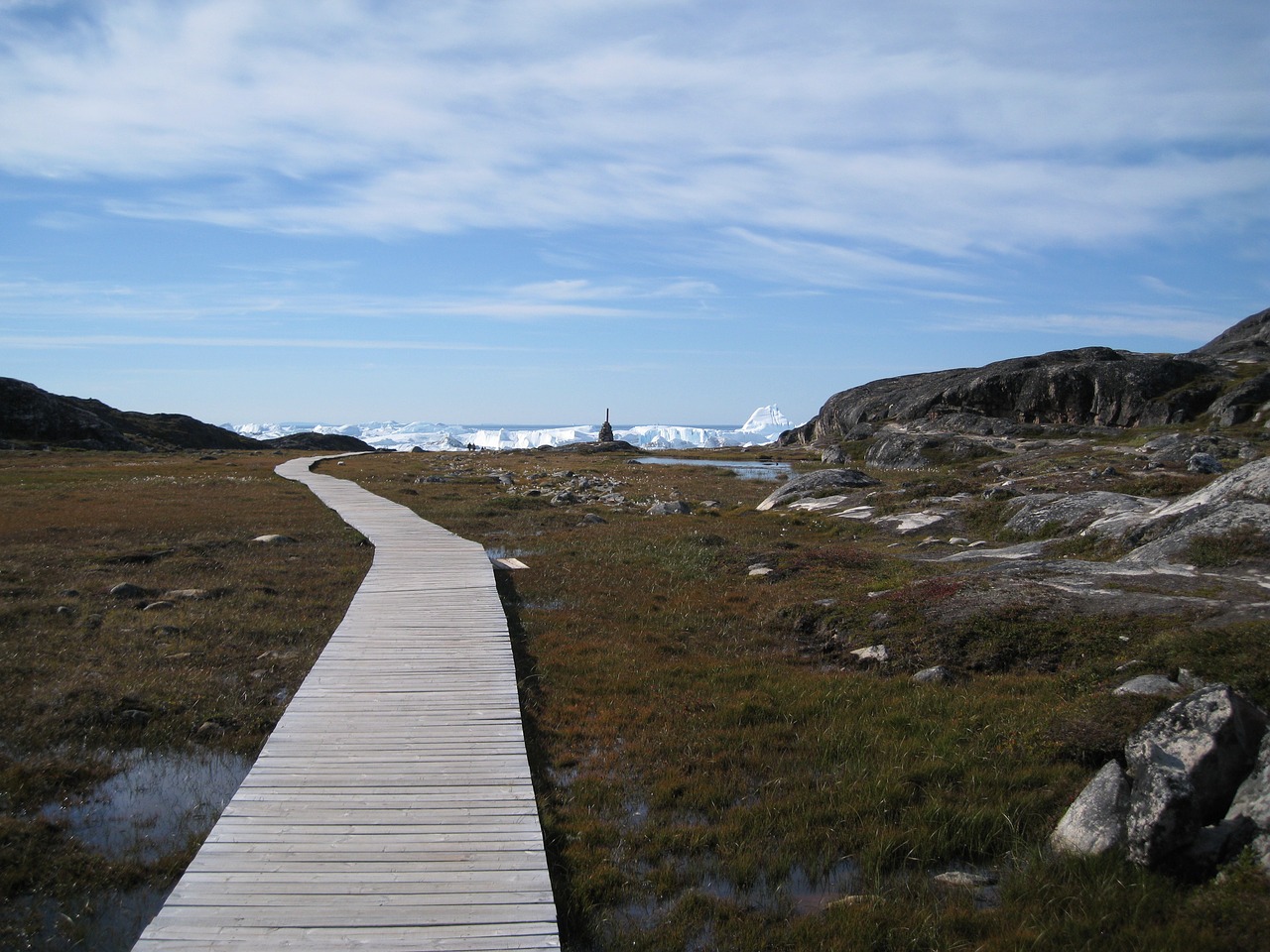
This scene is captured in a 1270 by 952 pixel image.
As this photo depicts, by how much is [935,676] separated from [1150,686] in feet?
11.0

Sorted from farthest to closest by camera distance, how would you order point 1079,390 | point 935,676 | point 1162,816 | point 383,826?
point 1079,390 < point 935,676 < point 383,826 < point 1162,816

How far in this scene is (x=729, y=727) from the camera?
11273 millimetres

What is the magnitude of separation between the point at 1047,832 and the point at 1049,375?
63.2 m

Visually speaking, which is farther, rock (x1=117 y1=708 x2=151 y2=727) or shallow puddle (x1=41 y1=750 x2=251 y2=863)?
rock (x1=117 y1=708 x2=151 y2=727)

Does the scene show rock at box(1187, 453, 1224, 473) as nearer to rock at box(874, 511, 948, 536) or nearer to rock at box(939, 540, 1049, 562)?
rock at box(874, 511, 948, 536)

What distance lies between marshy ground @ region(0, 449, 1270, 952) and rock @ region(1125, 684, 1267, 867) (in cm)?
39

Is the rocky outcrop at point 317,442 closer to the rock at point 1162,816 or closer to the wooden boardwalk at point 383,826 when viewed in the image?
the wooden boardwalk at point 383,826

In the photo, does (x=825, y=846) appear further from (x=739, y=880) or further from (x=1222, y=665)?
(x=1222, y=665)

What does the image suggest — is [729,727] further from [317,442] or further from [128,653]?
[317,442]

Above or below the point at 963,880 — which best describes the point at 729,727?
above

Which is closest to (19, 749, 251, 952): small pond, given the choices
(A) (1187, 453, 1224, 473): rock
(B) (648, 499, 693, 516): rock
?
(B) (648, 499, 693, 516): rock

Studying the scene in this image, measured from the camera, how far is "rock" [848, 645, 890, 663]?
13.9 meters

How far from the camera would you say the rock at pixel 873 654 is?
45.5 feet

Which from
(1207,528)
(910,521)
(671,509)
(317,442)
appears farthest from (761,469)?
(317,442)
